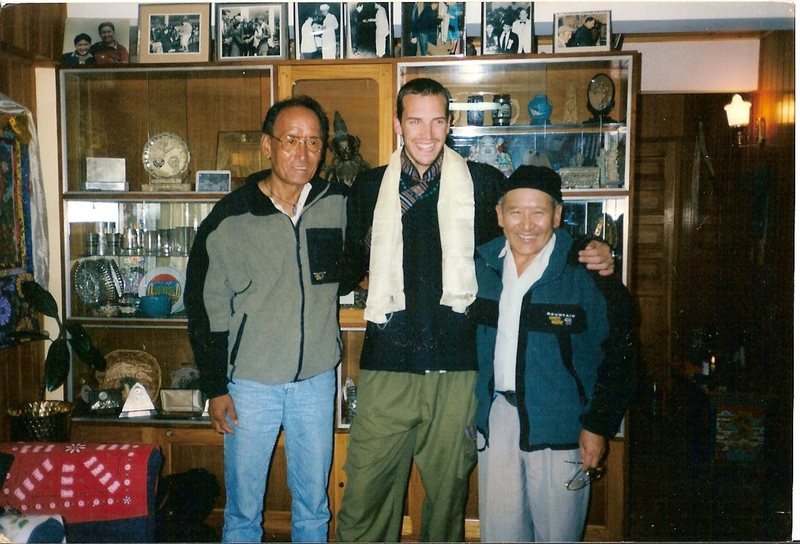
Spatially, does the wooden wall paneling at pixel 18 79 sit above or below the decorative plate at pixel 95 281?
above

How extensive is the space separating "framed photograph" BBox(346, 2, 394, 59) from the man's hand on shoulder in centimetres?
145

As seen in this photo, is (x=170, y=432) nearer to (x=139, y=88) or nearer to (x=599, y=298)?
(x=139, y=88)

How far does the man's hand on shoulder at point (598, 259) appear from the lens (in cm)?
161

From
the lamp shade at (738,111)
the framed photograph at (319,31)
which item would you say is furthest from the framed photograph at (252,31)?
the lamp shade at (738,111)

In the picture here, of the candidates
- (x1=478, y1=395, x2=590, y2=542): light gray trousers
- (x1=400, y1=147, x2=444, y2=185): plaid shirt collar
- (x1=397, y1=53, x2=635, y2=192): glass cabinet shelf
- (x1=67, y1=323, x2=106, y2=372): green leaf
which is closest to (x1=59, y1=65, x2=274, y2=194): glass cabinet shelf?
(x1=67, y1=323, x2=106, y2=372): green leaf

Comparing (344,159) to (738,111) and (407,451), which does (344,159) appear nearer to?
(407,451)

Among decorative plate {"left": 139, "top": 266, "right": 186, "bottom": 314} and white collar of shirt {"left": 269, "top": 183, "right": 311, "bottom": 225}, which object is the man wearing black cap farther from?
decorative plate {"left": 139, "top": 266, "right": 186, "bottom": 314}

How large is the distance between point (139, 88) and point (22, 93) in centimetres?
50

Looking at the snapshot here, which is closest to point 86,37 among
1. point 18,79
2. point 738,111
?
point 18,79

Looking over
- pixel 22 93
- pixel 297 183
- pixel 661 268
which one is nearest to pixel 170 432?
pixel 297 183

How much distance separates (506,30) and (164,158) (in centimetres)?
171

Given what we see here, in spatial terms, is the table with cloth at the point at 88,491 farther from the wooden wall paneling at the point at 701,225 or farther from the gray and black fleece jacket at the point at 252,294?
the wooden wall paneling at the point at 701,225

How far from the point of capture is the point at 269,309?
1.85 m

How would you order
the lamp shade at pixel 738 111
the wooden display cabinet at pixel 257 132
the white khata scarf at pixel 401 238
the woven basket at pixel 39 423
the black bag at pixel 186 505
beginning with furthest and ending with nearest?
the lamp shade at pixel 738 111
the wooden display cabinet at pixel 257 132
the woven basket at pixel 39 423
the black bag at pixel 186 505
the white khata scarf at pixel 401 238
